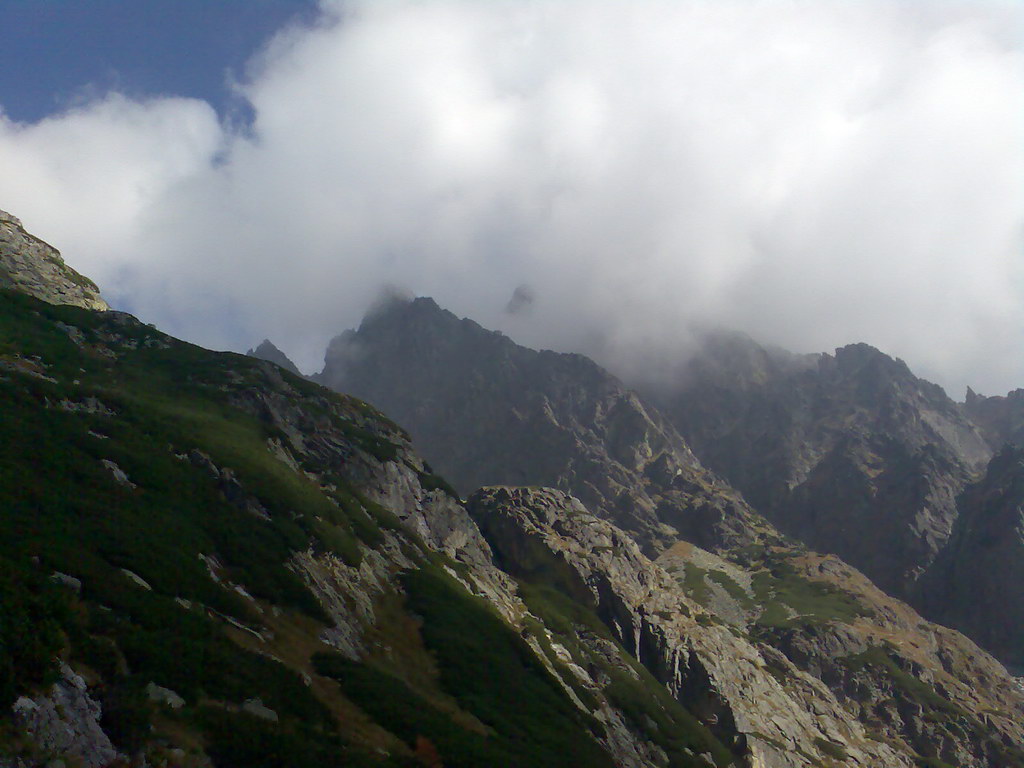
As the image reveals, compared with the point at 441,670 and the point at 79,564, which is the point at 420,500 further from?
the point at 79,564

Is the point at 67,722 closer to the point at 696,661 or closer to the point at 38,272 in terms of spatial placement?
the point at 696,661

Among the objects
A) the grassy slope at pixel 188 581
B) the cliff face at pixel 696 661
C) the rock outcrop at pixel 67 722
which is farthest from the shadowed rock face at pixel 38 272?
the rock outcrop at pixel 67 722

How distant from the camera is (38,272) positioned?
160m

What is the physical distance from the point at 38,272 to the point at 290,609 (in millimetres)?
134058

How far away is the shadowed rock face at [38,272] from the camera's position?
148 metres

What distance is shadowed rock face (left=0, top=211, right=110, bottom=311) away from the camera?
148250 mm

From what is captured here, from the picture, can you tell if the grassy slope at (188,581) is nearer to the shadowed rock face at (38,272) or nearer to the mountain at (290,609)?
the mountain at (290,609)

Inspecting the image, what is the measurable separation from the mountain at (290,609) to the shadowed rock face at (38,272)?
69.9 ft

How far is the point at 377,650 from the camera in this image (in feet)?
242

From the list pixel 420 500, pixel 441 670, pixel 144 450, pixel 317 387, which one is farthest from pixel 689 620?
pixel 144 450

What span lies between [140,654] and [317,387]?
418ft

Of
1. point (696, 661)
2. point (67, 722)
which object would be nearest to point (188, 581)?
point (67, 722)

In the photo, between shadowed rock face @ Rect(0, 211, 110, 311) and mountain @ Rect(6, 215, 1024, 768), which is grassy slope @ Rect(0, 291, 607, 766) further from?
shadowed rock face @ Rect(0, 211, 110, 311)

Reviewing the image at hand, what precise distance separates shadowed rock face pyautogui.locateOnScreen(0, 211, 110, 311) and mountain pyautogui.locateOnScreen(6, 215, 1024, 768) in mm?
21309
